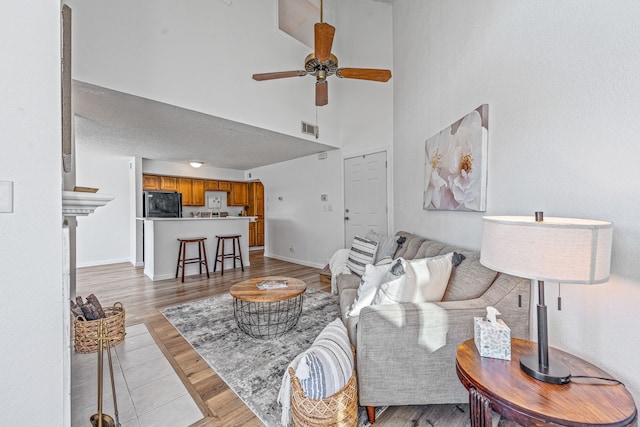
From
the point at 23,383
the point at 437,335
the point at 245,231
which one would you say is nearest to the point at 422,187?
the point at 437,335

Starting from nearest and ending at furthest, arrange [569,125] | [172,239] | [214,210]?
[569,125] < [172,239] < [214,210]

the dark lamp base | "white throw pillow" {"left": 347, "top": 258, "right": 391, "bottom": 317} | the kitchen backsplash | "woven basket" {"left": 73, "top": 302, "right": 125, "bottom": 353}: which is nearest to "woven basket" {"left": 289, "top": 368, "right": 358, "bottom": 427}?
"white throw pillow" {"left": 347, "top": 258, "right": 391, "bottom": 317}

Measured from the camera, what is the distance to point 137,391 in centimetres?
170

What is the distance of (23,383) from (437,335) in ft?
5.63

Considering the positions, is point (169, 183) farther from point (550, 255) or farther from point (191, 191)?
point (550, 255)

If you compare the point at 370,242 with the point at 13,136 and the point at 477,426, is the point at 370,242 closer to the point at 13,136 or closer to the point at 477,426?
the point at 477,426

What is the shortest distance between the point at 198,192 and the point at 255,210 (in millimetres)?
1630

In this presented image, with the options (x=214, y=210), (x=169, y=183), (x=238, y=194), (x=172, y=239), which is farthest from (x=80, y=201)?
(x=238, y=194)

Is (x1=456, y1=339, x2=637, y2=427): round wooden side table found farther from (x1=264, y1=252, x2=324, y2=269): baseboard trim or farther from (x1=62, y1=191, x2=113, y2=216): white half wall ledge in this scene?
(x1=264, y1=252, x2=324, y2=269): baseboard trim

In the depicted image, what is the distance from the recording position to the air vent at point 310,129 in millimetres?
4117

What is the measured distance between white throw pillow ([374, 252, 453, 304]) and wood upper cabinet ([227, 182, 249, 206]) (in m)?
6.49

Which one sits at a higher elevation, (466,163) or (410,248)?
(466,163)

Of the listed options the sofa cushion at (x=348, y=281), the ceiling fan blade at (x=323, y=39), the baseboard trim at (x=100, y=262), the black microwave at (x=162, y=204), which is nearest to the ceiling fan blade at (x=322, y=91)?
the ceiling fan blade at (x=323, y=39)

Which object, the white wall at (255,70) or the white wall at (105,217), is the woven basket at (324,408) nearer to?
the white wall at (255,70)
